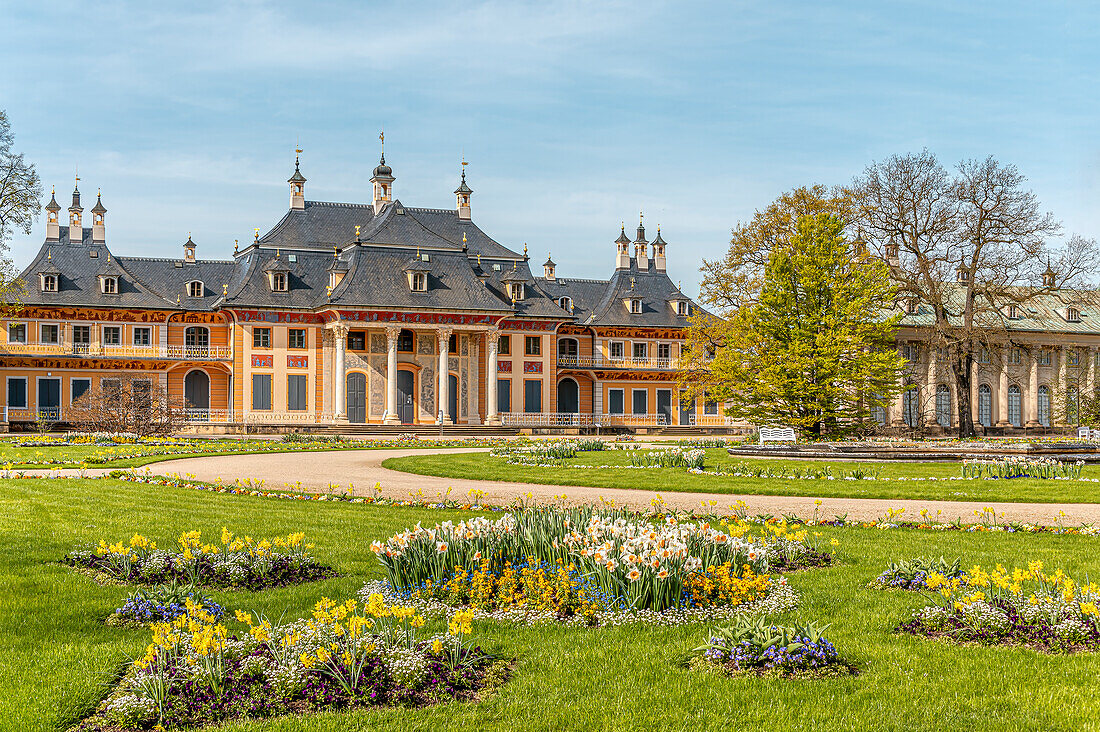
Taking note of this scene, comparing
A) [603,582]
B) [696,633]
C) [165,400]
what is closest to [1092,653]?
[696,633]

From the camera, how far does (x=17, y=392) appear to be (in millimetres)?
54812

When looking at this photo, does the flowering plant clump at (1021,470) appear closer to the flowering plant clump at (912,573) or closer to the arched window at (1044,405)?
the flowering plant clump at (912,573)

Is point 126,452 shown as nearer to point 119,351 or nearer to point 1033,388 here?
point 119,351

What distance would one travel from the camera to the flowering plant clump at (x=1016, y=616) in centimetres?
748

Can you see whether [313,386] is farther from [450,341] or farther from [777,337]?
[777,337]

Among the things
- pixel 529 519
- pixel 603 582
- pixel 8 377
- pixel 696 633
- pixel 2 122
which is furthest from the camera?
pixel 8 377

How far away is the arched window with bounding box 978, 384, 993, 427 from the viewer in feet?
233

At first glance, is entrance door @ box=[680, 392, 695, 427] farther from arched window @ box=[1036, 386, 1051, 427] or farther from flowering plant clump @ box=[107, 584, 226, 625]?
flowering plant clump @ box=[107, 584, 226, 625]

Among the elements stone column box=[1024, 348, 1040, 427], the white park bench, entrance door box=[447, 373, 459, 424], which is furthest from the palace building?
stone column box=[1024, 348, 1040, 427]

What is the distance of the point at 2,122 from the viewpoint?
139ft

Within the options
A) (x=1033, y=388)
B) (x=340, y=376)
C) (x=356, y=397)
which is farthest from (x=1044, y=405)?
(x=340, y=376)

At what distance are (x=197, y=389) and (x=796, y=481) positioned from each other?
44.7m

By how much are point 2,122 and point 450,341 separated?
2381cm

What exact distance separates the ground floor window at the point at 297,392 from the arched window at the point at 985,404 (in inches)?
1761
